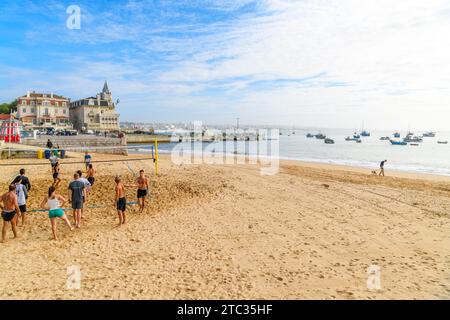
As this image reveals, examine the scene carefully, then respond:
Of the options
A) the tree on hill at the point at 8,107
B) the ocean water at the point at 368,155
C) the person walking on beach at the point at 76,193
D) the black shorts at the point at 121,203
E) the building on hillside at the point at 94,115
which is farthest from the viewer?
the building on hillside at the point at 94,115

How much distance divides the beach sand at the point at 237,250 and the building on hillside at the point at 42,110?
2570 inches

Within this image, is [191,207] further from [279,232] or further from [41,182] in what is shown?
[41,182]

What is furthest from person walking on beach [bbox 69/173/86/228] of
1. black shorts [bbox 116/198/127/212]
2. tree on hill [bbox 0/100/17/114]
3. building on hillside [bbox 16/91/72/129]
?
tree on hill [bbox 0/100/17/114]

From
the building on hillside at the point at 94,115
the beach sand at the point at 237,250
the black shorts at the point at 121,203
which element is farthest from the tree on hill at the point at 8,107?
the black shorts at the point at 121,203

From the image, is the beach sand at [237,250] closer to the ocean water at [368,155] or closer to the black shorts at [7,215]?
the black shorts at [7,215]

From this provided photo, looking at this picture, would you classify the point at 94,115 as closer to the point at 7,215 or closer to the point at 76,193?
the point at 76,193

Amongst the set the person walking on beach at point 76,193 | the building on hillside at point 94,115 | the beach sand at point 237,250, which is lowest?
the beach sand at point 237,250

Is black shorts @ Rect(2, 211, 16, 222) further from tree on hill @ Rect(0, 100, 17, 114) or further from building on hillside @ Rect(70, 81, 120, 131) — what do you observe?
tree on hill @ Rect(0, 100, 17, 114)

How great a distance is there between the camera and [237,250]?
7137 millimetres

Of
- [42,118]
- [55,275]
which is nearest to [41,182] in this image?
[55,275]

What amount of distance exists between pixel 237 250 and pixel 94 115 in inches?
3225

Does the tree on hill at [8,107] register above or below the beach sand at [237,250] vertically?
above

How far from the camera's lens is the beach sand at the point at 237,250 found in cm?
541
